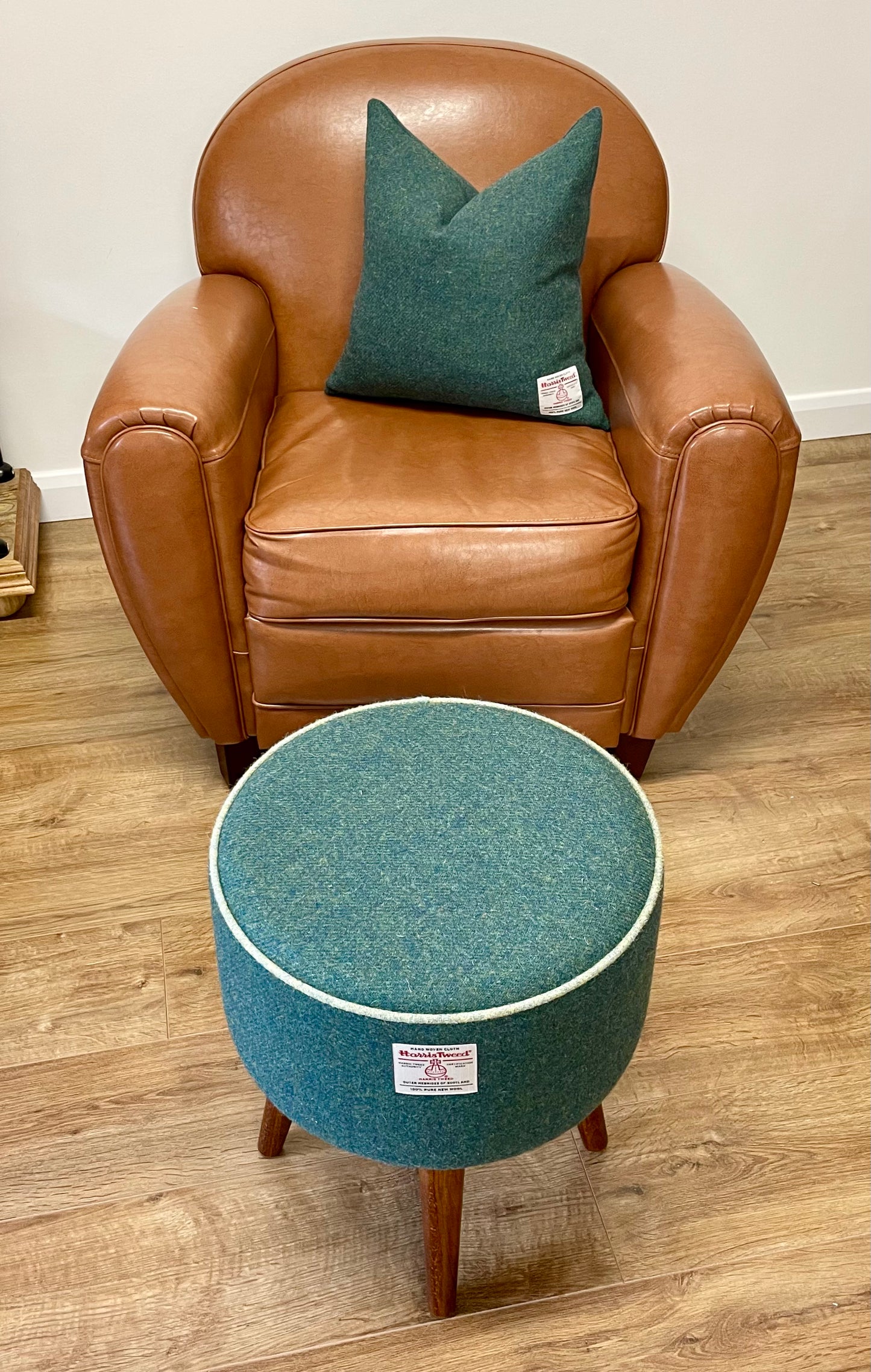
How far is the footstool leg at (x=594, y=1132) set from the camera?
1330 mm

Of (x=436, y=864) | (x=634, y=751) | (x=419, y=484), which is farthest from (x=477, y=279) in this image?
(x=436, y=864)

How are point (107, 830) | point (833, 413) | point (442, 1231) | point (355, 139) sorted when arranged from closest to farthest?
point (442, 1231) → point (107, 830) → point (355, 139) → point (833, 413)

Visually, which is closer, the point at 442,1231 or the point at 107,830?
the point at 442,1231

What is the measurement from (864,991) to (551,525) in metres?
0.78

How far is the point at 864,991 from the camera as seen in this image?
1.56 meters

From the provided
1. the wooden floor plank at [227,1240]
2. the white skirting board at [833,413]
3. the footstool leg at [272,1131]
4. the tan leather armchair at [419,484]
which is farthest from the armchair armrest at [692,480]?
the white skirting board at [833,413]

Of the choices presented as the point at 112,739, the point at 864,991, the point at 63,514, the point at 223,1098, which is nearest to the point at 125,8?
the point at 63,514

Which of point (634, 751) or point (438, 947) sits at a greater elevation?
point (438, 947)

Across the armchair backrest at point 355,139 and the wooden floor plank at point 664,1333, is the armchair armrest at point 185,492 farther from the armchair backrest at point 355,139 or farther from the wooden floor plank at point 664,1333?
the wooden floor plank at point 664,1333

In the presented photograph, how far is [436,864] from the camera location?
1.10 m

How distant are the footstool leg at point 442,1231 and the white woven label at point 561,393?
1.18m

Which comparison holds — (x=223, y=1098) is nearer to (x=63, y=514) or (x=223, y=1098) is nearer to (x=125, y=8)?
(x=63, y=514)

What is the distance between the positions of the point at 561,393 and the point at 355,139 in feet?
1.95

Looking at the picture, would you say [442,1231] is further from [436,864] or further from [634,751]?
[634,751]
